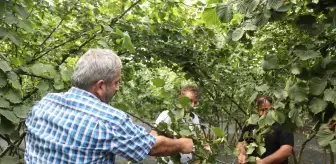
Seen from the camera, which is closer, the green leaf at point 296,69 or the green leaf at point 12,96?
the green leaf at point 296,69

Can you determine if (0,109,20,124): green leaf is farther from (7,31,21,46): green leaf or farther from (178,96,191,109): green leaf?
(178,96,191,109): green leaf

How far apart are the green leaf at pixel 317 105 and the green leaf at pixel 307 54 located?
0.72 ft

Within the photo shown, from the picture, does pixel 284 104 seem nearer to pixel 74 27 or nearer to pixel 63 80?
pixel 63 80

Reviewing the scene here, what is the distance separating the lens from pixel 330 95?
5.85 ft

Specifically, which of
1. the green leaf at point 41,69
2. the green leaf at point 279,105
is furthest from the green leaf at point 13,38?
the green leaf at point 279,105

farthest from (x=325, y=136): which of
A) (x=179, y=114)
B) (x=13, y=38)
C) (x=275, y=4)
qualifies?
(x=13, y=38)

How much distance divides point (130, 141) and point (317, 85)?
95 centimetres

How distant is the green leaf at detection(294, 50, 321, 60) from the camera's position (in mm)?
1857

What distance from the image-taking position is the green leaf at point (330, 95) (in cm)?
177

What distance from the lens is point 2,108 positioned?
202 centimetres

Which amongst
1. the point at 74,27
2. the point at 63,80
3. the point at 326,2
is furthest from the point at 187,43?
the point at 326,2

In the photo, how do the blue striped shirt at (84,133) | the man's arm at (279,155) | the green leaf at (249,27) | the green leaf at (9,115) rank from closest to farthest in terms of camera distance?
the blue striped shirt at (84,133) < the green leaf at (249,27) < the green leaf at (9,115) < the man's arm at (279,155)

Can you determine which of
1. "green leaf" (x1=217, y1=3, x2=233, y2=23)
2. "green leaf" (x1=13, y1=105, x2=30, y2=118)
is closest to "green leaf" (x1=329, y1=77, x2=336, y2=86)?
"green leaf" (x1=217, y1=3, x2=233, y2=23)

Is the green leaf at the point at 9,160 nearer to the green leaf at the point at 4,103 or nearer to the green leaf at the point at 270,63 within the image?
the green leaf at the point at 4,103
